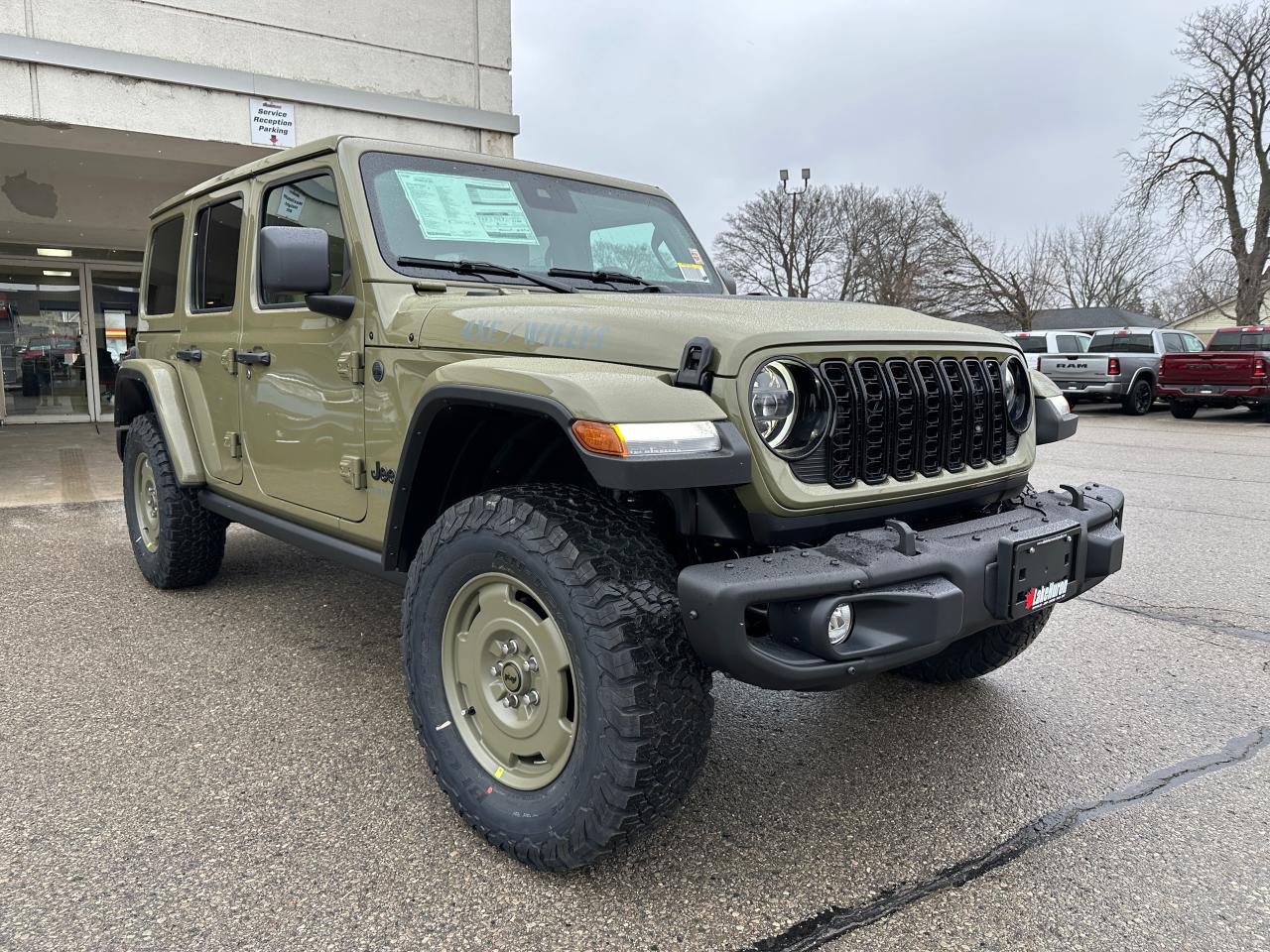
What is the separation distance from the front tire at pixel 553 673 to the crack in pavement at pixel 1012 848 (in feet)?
1.36

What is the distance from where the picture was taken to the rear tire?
17844mm

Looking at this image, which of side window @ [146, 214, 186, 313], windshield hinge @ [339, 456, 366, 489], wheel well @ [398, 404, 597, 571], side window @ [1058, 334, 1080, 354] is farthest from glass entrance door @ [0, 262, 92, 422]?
side window @ [1058, 334, 1080, 354]

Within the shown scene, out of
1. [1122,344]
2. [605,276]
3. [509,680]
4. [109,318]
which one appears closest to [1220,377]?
[1122,344]

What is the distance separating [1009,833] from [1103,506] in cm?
98

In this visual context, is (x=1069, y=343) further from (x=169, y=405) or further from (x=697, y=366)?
(x=697, y=366)

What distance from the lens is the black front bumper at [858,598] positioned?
191cm

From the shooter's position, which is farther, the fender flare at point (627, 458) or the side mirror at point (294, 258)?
the side mirror at point (294, 258)

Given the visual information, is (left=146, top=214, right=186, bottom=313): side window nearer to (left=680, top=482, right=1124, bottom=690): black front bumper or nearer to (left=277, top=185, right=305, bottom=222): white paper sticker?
(left=277, top=185, right=305, bottom=222): white paper sticker

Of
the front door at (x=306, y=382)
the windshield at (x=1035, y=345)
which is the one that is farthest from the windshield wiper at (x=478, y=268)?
the windshield at (x=1035, y=345)

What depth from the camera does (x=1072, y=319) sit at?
41.8 metres

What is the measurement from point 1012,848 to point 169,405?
3.96 m

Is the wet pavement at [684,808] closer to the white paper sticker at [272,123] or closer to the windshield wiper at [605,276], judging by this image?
the windshield wiper at [605,276]

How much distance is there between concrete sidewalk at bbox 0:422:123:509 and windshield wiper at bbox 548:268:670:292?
6133 mm

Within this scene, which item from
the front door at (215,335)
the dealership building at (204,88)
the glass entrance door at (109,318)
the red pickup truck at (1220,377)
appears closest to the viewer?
the front door at (215,335)
